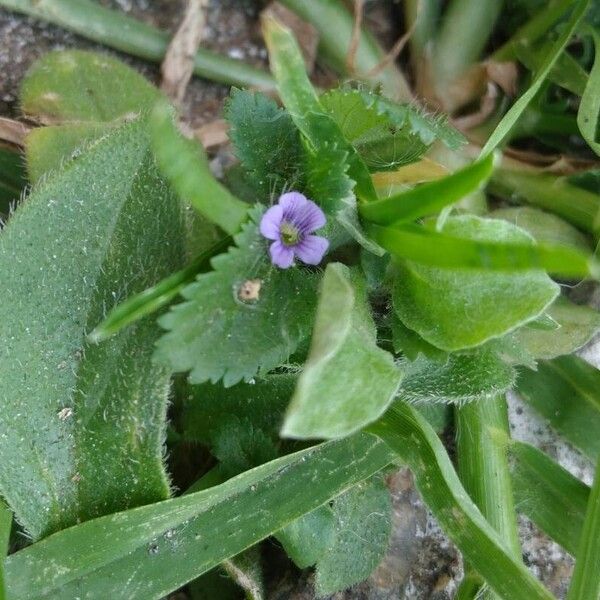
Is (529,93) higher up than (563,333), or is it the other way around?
(529,93)

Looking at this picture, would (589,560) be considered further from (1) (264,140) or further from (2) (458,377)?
(1) (264,140)

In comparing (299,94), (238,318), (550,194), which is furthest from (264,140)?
(550,194)

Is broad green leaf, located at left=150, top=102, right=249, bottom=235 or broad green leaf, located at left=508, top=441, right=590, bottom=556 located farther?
broad green leaf, located at left=508, top=441, right=590, bottom=556

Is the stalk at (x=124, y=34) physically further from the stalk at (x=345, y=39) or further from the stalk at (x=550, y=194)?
the stalk at (x=550, y=194)

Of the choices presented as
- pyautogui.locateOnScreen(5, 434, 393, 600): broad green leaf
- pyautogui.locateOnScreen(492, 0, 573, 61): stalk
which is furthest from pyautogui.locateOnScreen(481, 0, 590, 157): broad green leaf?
pyautogui.locateOnScreen(5, 434, 393, 600): broad green leaf

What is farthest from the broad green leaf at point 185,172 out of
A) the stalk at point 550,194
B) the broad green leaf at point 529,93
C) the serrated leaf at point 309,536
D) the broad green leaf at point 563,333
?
the stalk at point 550,194

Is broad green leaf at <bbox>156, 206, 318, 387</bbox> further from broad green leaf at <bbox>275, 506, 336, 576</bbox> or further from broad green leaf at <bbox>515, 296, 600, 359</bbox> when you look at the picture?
broad green leaf at <bbox>515, 296, 600, 359</bbox>
